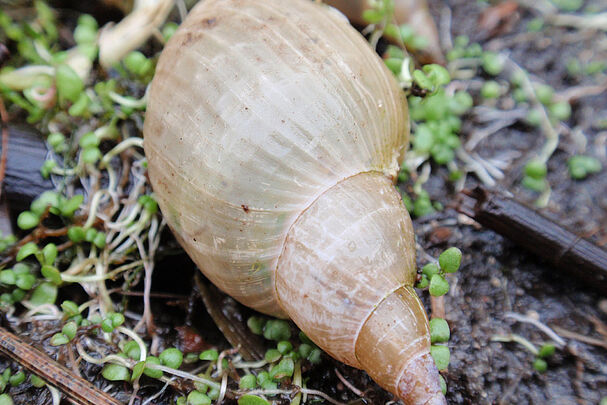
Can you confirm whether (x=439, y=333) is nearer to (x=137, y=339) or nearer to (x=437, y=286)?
(x=437, y=286)

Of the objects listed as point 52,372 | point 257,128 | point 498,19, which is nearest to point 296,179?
point 257,128

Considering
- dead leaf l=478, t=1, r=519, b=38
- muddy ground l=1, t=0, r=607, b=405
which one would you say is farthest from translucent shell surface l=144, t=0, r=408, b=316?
dead leaf l=478, t=1, r=519, b=38

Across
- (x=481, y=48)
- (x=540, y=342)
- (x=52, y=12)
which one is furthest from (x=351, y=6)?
(x=540, y=342)

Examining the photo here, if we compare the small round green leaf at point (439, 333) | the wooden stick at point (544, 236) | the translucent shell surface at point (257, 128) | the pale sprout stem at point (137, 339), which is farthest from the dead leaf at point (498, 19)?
the pale sprout stem at point (137, 339)

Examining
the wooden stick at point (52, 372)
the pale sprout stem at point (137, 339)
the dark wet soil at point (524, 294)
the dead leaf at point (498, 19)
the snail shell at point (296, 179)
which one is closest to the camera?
the snail shell at point (296, 179)

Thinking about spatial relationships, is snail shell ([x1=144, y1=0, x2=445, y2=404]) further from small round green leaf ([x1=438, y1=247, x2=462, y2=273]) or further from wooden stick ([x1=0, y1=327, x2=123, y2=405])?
wooden stick ([x1=0, y1=327, x2=123, y2=405])

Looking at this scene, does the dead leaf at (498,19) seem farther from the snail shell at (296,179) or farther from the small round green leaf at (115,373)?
the small round green leaf at (115,373)

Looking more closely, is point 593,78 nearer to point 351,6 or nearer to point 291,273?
point 351,6
